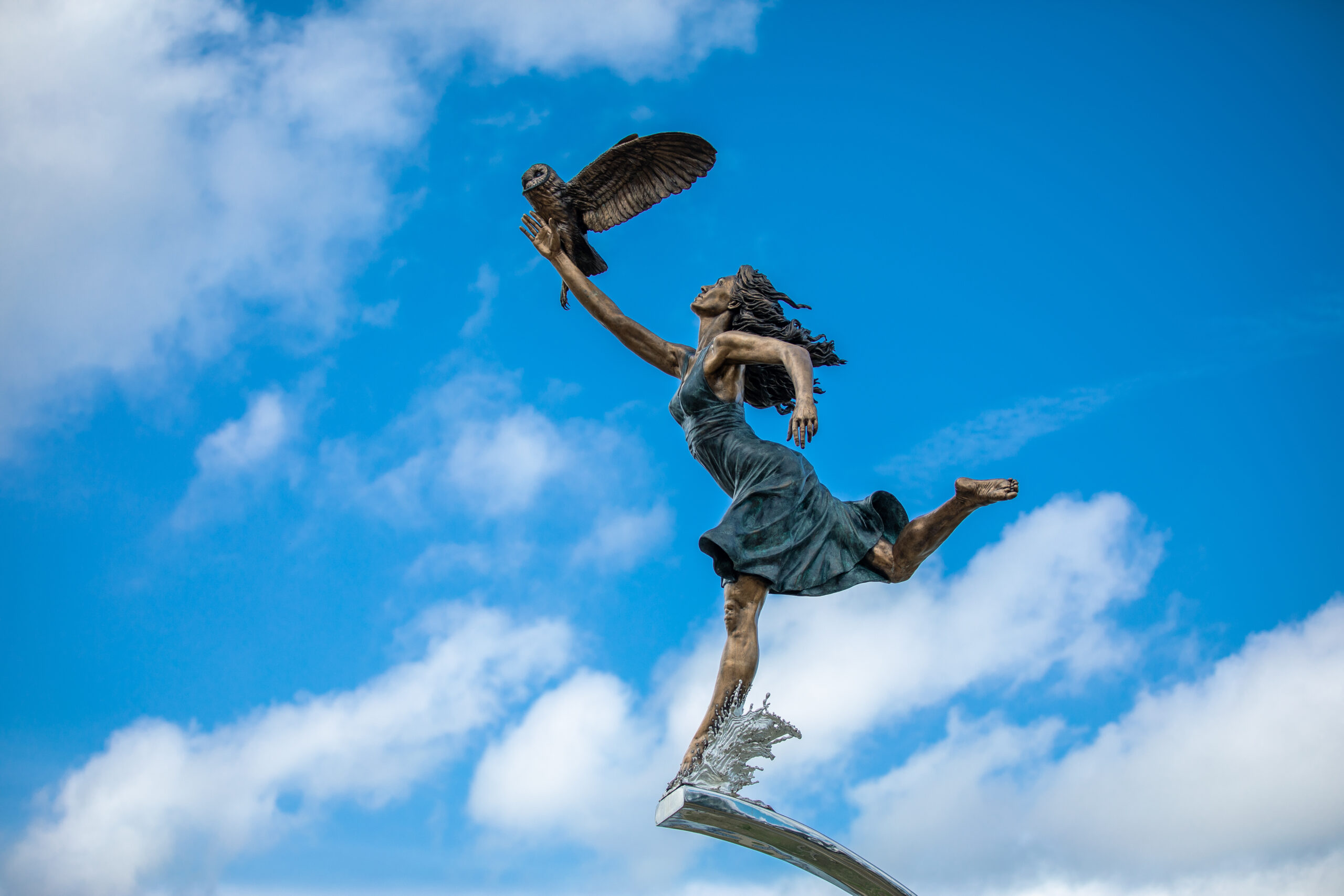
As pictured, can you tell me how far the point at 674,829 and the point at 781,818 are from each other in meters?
0.53

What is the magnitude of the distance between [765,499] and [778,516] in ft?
0.40

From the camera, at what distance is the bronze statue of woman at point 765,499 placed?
22.0 feet

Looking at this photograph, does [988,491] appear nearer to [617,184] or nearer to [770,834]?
[770,834]

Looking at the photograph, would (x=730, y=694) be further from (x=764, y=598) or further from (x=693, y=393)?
(x=693, y=393)

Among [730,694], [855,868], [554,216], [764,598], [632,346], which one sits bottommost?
[855,868]

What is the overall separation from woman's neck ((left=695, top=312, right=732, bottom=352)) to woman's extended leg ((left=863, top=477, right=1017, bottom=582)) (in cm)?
157

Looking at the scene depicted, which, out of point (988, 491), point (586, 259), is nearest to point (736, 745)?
point (988, 491)

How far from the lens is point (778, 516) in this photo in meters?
6.90

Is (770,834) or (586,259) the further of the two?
(586,259)

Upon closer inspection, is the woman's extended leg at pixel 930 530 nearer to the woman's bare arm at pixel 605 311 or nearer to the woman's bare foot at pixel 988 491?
the woman's bare foot at pixel 988 491

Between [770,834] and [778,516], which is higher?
[778,516]

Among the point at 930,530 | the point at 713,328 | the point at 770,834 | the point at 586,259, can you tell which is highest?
the point at 586,259

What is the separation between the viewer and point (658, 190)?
26.8 feet

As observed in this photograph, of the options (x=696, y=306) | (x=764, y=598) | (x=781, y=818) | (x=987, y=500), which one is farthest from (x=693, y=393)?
(x=781, y=818)
